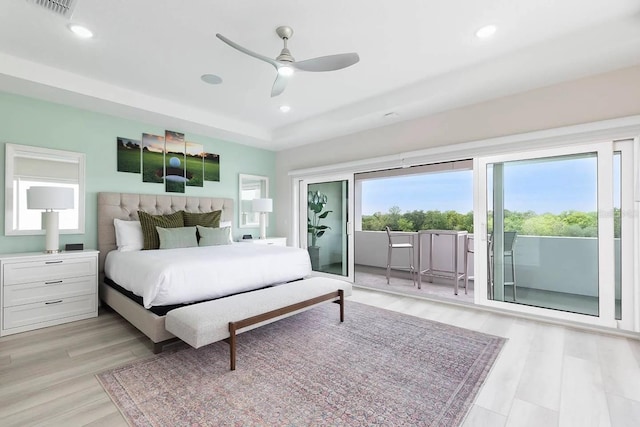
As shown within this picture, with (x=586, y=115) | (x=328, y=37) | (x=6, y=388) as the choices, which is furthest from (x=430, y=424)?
(x=586, y=115)

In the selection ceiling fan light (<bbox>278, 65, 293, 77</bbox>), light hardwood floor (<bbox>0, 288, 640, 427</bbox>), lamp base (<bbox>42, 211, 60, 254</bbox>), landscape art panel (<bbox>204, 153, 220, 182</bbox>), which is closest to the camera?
light hardwood floor (<bbox>0, 288, 640, 427</bbox>)

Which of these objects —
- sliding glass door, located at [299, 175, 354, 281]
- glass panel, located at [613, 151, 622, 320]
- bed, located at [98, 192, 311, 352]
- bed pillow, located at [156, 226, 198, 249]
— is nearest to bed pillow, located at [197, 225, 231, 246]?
bed pillow, located at [156, 226, 198, 249]

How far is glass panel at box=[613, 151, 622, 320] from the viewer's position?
2873mm

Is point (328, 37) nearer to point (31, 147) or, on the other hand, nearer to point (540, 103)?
point (540, 103)

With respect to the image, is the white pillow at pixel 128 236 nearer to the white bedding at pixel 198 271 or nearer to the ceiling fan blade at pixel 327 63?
the white bedding at pixel 198 271

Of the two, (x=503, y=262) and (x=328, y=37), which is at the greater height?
(x=328, y=37)

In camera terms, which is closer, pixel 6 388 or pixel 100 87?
pixel 6 388

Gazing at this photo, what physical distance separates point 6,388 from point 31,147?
2635 millimetres

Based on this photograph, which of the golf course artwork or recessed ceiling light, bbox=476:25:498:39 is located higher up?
recessed ceiling light, bbox=476:25:498:39

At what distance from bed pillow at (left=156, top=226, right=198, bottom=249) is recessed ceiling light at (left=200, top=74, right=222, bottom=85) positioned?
1.88 m

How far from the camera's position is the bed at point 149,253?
2.58 meters

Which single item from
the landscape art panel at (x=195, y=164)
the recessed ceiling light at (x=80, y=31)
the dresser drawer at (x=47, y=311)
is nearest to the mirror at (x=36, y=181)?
the dresser drawer at (x=47, y=311)

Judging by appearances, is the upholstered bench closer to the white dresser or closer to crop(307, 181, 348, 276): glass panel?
the white dresser

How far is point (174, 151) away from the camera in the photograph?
4602mm
